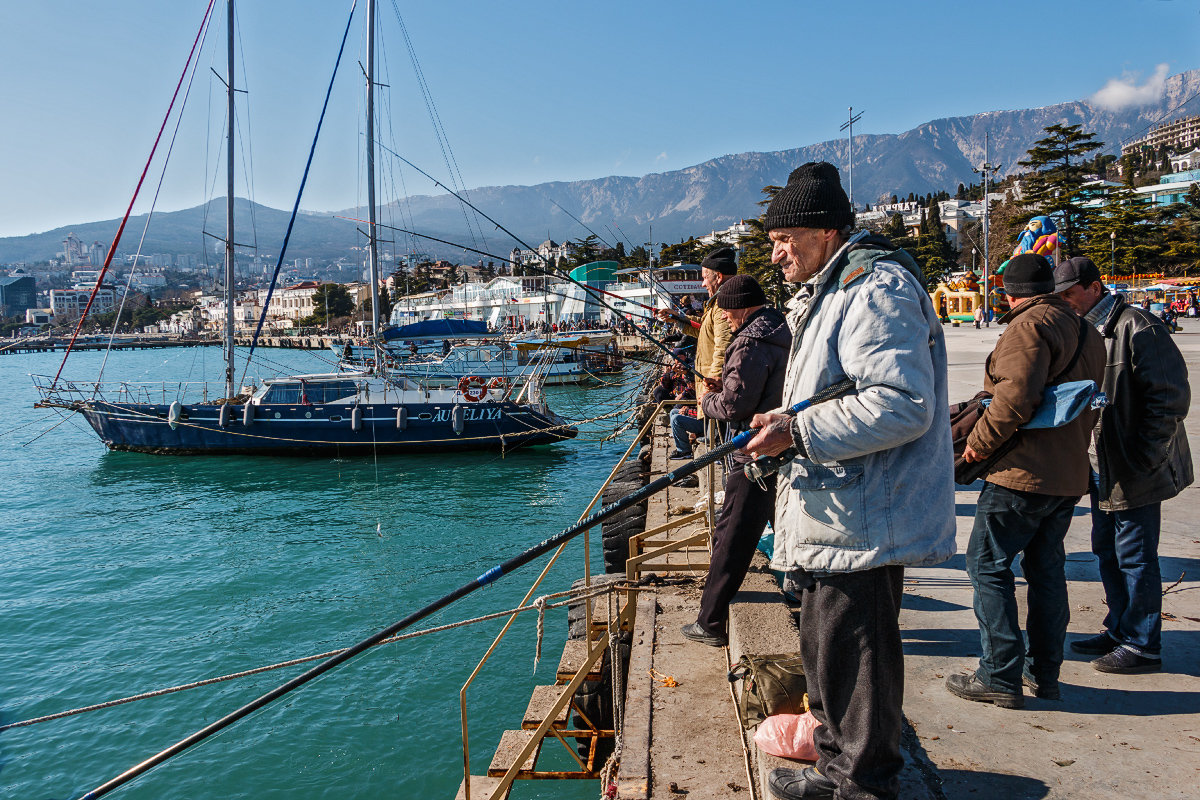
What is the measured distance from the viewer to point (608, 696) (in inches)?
218

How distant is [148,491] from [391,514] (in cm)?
802

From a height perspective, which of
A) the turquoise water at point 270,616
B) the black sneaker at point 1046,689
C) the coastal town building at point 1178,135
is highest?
the coastal town building at point 1178,135

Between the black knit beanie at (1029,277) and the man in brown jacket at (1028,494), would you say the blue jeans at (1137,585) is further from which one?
the black knit beanie at (1029,277)

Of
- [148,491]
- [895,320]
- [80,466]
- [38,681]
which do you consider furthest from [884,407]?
[80,466]

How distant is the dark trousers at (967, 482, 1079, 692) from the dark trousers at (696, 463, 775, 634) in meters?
0.93

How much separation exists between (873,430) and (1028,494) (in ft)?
4.75

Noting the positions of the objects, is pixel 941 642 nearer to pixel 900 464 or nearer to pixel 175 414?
pixel 900 464

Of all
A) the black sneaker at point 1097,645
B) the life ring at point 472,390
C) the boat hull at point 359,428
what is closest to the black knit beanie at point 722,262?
the black sneaker at point 1097,645

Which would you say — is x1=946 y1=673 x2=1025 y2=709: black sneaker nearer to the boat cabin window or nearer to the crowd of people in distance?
the crowd of people in distance

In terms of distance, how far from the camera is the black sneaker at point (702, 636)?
4.01 metres

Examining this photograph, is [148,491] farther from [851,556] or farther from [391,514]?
[851,556]

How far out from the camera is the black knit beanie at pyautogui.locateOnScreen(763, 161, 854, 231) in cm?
227

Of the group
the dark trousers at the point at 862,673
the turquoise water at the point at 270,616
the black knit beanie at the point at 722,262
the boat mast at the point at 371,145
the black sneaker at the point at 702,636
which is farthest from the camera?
the boat mast at the point at 371,145

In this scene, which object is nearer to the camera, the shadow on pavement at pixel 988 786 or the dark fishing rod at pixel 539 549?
the dark fishing rod at pixel 539 549
